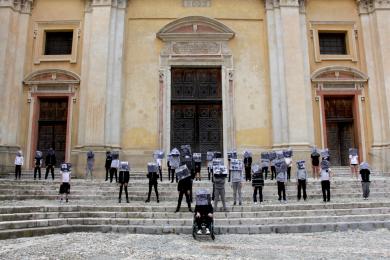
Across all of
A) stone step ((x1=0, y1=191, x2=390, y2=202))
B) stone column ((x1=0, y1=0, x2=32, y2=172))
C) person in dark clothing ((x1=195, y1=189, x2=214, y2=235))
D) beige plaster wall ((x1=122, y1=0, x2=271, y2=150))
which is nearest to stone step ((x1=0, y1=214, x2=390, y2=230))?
person in dark clothing ((x1=195, y1=189, x2=214, y2=235))

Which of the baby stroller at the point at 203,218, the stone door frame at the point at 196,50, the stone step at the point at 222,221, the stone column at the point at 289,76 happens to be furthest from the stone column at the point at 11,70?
the baby stroller at the point at 203,218

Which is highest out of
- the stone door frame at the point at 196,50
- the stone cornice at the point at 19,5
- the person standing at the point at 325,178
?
the stone cornice at the point at 19,5

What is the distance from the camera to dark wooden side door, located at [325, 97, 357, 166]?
1809 centimetres

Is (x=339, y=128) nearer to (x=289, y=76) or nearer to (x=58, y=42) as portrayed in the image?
(x=289, y=76)

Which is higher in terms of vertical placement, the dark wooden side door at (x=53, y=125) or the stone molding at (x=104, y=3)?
the stone molding at (x=104, y=3)

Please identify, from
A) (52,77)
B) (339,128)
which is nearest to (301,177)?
(339,128)

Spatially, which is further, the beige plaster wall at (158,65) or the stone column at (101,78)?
the beige plaster wall at (158,65)

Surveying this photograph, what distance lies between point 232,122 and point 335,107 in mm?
5163

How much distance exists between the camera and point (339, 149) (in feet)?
59.8

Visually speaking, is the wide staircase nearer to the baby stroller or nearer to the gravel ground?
the gravel ground

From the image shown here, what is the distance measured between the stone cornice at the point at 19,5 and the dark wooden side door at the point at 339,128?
14889mm

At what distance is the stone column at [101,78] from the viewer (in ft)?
55.4

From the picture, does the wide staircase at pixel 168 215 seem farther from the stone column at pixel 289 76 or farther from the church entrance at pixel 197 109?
the church entrance at pixel 197 109

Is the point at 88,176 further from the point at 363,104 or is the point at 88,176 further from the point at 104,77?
the point at 363,104
